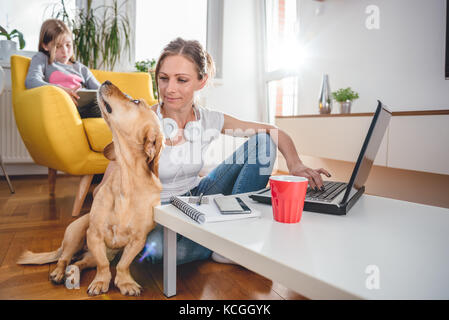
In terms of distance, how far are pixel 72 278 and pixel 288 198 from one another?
0.69 m

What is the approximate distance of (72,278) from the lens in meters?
0.93

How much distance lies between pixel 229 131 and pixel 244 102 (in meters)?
2.71

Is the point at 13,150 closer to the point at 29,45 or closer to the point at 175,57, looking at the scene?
the point at 29,45

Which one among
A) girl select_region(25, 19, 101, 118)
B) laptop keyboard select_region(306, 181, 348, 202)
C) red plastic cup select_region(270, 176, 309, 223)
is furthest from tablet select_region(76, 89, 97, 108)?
red plastic cup select_region(270, 176, 309, 223)

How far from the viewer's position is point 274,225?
63 centimetres

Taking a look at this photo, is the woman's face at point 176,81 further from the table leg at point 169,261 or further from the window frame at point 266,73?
the window frame at point 266,73

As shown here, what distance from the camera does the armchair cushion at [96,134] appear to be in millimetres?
1776

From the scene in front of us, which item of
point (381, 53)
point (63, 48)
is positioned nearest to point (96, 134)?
point (63, 48)

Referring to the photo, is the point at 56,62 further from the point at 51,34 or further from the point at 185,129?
the point at 185,129

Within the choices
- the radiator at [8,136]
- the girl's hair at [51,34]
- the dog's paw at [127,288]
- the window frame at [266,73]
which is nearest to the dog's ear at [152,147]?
the dog's paw at [127,288]

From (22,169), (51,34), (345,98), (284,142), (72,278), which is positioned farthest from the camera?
(22,169)

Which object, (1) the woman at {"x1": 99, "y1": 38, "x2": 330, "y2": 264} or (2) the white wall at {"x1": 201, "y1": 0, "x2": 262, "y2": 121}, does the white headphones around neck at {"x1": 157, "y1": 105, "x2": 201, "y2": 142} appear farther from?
(2) the white wall at {"x1": 201, "y1": 0, "x2": 262, "y2": 121}

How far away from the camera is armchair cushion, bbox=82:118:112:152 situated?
178 centimetres

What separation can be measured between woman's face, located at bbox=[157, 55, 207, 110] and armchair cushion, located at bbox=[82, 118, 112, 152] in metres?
0.76
